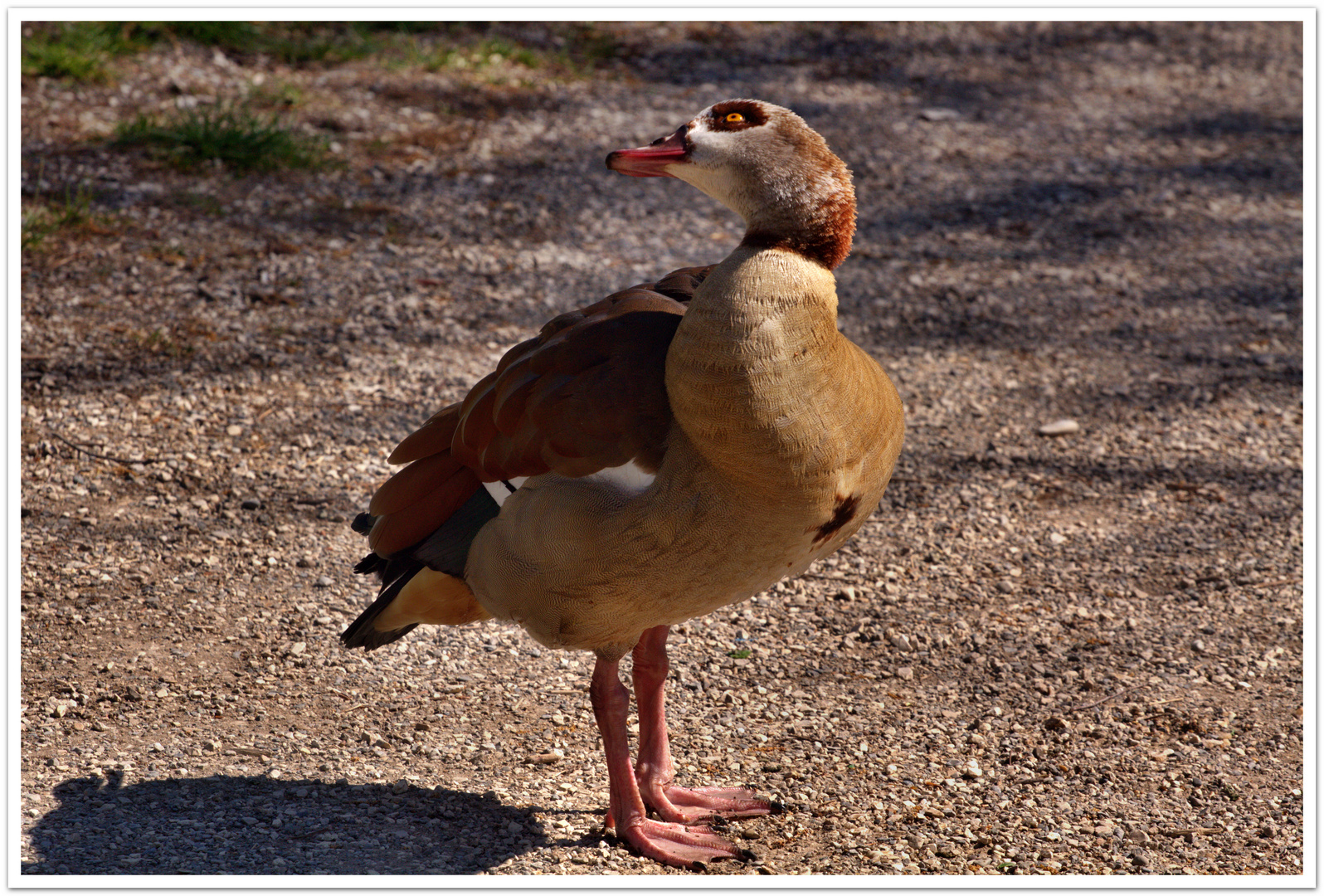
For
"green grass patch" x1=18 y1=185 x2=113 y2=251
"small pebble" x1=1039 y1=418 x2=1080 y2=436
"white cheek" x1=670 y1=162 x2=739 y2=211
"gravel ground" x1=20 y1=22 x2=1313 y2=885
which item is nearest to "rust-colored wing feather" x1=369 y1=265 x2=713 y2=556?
"white cheek" x1=670 y1=162 x2=739 y2=211

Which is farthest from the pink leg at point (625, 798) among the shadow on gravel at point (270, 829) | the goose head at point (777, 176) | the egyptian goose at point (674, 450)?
the goose head at point (777, 176)

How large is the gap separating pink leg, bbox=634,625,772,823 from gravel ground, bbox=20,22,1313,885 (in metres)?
0.08

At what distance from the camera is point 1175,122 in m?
8.39

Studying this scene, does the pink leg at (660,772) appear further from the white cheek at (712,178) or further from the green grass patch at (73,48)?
the green grass patch at (73,48)

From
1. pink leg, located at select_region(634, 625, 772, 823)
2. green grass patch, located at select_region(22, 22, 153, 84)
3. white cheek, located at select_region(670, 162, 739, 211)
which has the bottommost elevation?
pink leg, located at select_region(634, 625, 772, 823)

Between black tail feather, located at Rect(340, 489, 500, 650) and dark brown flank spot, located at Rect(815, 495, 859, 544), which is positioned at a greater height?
→ dark brown flank spot, located at Rect(815, 495, 859, 544)

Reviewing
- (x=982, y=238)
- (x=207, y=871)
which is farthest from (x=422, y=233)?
(x=207, y=871)

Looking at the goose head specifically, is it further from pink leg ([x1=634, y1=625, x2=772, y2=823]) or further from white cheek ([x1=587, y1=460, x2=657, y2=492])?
pink leg ([x1=634, y1=625, x2=772, y2=823])

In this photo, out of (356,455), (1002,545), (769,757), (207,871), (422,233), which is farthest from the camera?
(422,233)

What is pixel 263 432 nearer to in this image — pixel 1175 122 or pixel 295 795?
pixel 295 795

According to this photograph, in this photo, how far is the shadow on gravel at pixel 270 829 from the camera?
9.96 feet

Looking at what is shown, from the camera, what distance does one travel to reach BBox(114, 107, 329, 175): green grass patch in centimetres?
675

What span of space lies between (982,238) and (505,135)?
9.77ft

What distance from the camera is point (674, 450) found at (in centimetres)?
280
